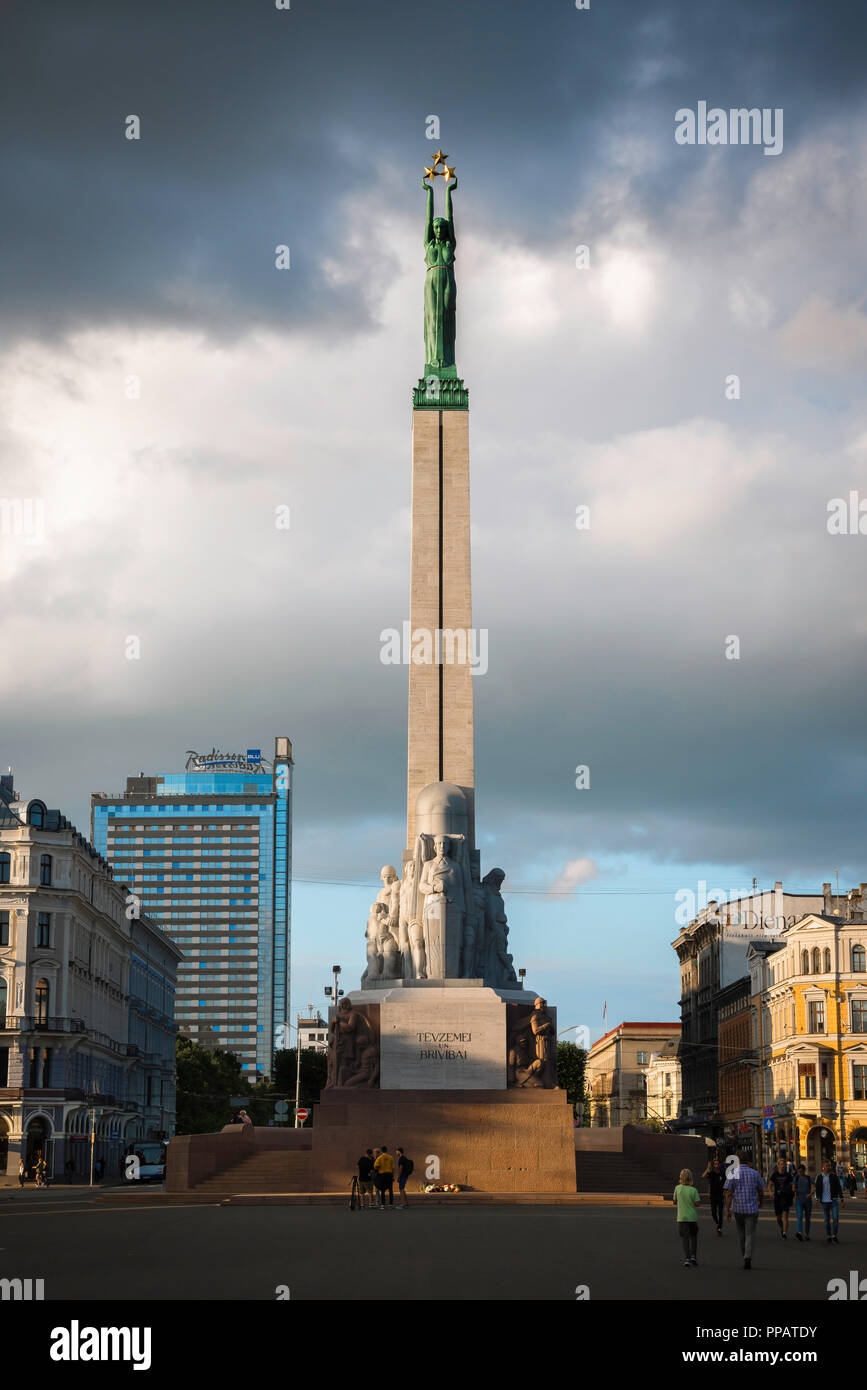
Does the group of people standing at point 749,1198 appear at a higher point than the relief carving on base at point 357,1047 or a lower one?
lower

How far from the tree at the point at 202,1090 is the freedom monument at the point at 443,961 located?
8136 centimetres

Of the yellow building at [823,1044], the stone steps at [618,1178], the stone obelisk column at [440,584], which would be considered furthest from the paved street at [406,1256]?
the yellow building at [823,1044]

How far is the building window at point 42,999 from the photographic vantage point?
77812 millimetres

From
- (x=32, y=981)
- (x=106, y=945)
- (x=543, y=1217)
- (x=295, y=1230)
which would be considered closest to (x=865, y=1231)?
(x=543, y=1217)

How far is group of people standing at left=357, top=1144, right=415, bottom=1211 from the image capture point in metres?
33.8

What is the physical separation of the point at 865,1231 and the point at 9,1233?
1572 centimetres

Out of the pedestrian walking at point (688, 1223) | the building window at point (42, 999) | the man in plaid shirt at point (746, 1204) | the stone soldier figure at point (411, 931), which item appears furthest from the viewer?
the building window at point (42, 999)

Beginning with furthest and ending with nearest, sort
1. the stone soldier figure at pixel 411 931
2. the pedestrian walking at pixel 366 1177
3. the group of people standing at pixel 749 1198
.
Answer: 1. the stone soldier figure at pixel 411 931
2. the pedestrian walking at pixel 366 1177
3. the group of people standing at pixel 749 1198

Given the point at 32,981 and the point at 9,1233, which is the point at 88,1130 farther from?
the point at 9,1233

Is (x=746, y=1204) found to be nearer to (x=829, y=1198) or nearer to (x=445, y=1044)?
(x=829, y=1198)

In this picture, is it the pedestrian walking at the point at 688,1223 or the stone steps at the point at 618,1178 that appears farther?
the stone steps at the point at 618,1178

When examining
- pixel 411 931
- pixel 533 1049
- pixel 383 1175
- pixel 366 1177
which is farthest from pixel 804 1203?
pixel 411 931

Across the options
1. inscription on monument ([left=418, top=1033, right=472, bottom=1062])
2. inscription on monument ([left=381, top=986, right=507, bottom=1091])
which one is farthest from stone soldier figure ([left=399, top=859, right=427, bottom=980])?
inscription on monument ([left=418, top=1033, right=472, bottom=1062])

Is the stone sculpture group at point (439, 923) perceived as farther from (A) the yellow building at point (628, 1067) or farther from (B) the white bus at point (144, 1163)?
(A) the yellow building at point (628, 1067)
